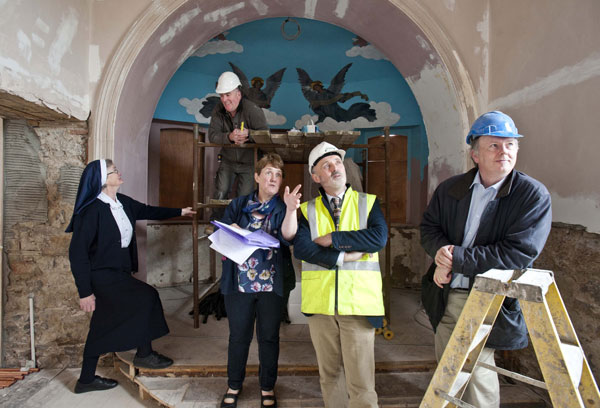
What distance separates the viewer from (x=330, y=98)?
6.84 meters

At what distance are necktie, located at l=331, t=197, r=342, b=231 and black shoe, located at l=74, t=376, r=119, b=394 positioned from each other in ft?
8.73

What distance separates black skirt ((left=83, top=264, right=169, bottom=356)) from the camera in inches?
121

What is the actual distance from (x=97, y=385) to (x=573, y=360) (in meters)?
3.59

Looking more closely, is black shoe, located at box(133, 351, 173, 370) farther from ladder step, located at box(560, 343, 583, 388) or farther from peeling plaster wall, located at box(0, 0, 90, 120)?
ladder step, located at box(560, 343, 583, 388)

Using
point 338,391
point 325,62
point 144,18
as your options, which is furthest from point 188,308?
point 325,62

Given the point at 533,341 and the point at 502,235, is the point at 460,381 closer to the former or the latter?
the point at 533,341

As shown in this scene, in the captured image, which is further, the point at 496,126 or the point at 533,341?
the point at 496,126

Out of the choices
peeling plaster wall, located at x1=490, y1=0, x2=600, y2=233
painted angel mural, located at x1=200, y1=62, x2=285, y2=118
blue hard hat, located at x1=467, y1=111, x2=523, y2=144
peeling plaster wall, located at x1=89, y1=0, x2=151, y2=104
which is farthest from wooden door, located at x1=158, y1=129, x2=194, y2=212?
blue hard hat, located at x1=467, y1=111, x2=523, y2=144

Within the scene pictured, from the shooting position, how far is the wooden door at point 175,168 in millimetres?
6714

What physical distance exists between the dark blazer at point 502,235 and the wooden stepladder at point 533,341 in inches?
5.7

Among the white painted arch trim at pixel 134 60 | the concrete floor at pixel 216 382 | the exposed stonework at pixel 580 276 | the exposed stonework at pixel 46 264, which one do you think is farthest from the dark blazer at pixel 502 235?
the exposed stonework at pixel 46 264

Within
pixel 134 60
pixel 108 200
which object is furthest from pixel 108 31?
pixel 108 200

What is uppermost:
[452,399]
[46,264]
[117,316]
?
[46,264]

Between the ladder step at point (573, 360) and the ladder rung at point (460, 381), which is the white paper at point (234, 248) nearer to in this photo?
the ladder rung at point (460, 381)
